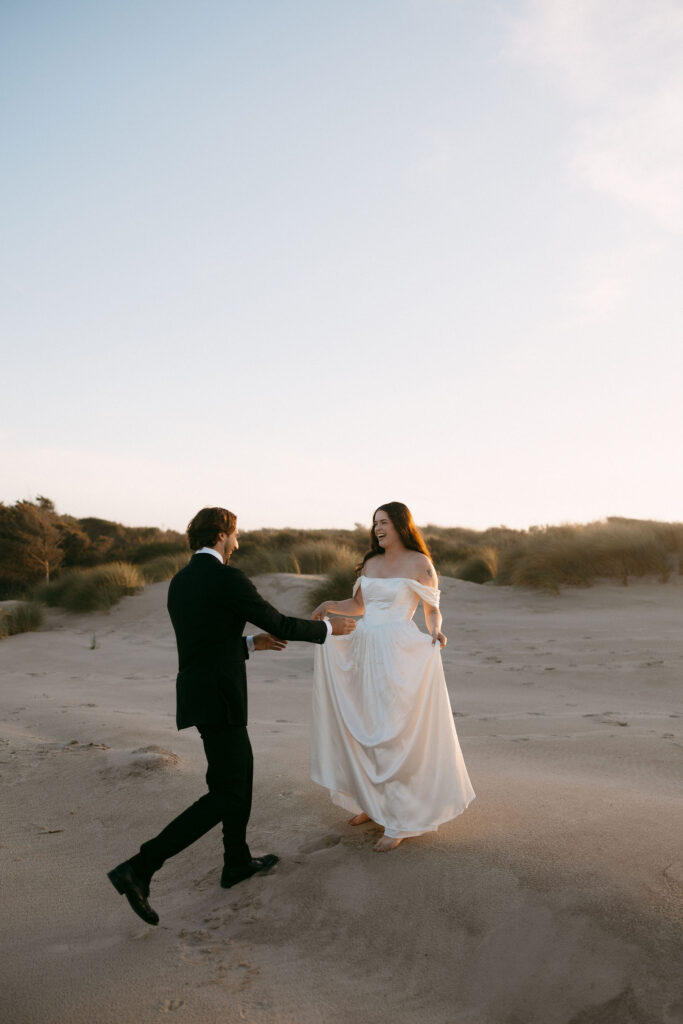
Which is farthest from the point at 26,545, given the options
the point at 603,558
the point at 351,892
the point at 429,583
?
the point at 351,892

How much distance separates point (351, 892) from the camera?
4.03 m

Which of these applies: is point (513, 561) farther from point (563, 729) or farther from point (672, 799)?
point (672, 799)

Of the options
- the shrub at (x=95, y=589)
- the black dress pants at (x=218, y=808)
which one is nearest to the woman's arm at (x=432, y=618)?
the black dress pants at (x=218, y=808)

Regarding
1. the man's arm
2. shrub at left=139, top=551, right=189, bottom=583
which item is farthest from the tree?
the man's arm

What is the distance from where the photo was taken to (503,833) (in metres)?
4.43

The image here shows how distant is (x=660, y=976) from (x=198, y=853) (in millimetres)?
2807

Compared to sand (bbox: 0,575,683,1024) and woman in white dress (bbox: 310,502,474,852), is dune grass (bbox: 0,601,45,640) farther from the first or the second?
woman in white dress (bbox: 310,502,474,852)

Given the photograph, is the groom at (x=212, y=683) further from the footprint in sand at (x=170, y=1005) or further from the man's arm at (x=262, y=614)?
the footprint in sand at (x=170, y=1005)

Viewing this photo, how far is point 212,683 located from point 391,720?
3.73 feet

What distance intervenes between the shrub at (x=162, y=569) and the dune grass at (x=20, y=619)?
10.1 ft

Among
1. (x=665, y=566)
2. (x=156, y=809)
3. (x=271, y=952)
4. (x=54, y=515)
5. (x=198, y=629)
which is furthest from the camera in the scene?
(x=54, y=515)

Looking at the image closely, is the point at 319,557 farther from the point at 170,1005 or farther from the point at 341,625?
the point at 170,1005

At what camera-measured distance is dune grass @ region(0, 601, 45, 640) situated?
50.4ft

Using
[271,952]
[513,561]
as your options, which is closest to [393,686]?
[271,952]
